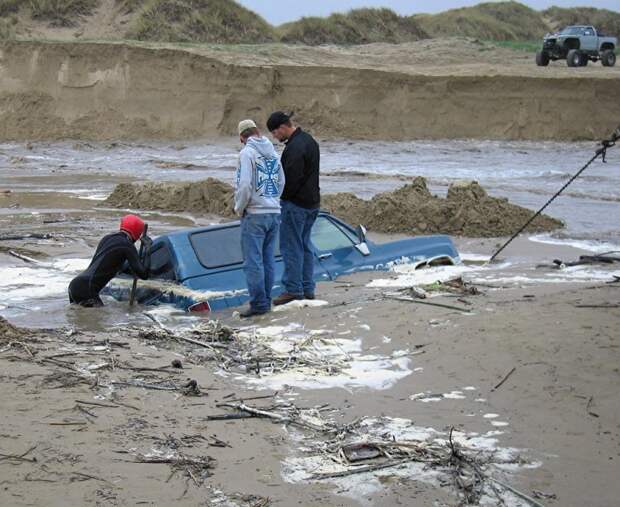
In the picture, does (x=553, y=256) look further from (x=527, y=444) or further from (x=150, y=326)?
(x=527, y=444)

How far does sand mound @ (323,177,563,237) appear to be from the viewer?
607 inches

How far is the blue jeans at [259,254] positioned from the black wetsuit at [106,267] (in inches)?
38.4

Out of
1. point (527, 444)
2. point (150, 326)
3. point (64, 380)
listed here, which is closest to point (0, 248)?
point (150, 326)

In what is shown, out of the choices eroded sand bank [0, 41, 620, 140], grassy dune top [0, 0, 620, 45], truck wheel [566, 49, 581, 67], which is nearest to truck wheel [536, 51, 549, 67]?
eroded sand bank [0, 41, 620, 140]

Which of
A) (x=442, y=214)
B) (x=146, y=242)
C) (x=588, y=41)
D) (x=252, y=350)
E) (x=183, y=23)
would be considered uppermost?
(x=183, y=23)

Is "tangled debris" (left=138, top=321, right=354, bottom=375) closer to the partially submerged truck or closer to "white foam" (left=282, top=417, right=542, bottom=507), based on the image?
"white foam" (left=282, top=417, right=542, bottom=507)

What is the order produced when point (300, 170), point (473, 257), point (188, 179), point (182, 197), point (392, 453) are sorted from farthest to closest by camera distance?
point (188, 179), point (182, 197), point (473, 257), point (300, 170), point (392, 453)

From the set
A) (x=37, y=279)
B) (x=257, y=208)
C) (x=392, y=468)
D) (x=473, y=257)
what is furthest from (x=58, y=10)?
(x=392, y=468)

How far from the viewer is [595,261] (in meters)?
11.5

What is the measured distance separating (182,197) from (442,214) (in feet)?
17.9

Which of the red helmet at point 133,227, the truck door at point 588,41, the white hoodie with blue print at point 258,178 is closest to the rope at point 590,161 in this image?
the white hoodie with blue print at point 258,178

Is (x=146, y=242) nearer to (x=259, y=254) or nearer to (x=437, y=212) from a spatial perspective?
(x=259, y=254)

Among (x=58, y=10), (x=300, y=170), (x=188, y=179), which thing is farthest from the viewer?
(x=58, y=10)

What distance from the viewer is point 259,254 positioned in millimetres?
8758
